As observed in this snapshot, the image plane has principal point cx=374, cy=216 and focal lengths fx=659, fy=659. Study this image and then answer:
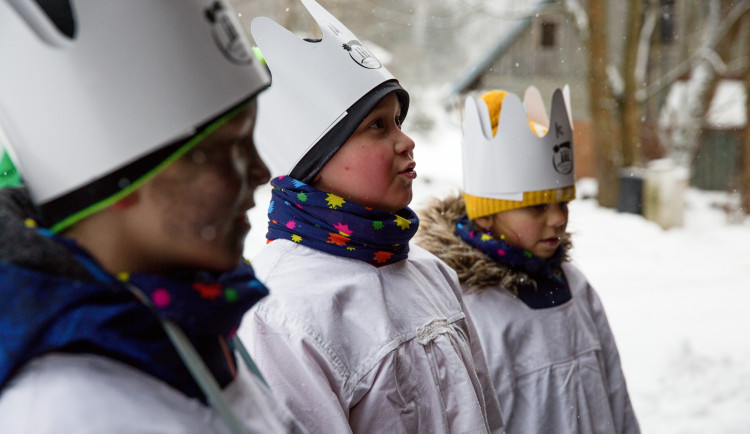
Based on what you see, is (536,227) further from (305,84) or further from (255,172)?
(255,172)

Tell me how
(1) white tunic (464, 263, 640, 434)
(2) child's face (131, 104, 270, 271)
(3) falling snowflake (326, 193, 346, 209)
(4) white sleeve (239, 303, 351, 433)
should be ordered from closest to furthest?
(2) child's face (131, 104, 270, 271), (4) white sleeve (239, 303, 351, 433), (3) falling snowflake (326, 193, 346, 209), (1) white tunic (464, 263, 640, 434)

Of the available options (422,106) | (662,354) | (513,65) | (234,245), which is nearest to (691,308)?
(662,354)

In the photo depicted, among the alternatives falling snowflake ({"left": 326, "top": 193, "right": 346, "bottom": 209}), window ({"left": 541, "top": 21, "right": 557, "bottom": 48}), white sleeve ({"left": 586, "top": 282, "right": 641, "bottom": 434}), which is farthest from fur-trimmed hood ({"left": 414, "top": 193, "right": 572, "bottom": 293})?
window ({"left": 541, "top": 21, "right": 557, "bottom": 48})

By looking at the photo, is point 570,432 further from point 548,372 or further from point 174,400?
point 174,400

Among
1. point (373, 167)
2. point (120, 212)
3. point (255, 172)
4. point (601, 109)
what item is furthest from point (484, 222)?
point (601, 109)

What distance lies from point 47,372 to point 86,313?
6 centimetres

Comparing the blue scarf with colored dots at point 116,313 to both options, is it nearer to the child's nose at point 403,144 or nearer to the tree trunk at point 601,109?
the child's nose at point 403,144

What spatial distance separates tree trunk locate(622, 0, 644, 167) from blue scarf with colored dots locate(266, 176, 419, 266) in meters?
6.28

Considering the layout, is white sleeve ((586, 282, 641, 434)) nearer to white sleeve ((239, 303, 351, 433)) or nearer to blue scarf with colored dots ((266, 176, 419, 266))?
blue scarf with colored dots ((266, 176, 419, 266))

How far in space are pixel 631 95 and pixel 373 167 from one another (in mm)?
6604

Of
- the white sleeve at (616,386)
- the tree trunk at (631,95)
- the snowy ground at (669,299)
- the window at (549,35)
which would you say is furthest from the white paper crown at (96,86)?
the window at (549,35)

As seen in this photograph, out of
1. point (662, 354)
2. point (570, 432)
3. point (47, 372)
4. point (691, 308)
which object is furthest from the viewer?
point (691, 308)

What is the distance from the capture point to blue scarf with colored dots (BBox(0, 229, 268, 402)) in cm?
59

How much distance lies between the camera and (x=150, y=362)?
0.63 m
